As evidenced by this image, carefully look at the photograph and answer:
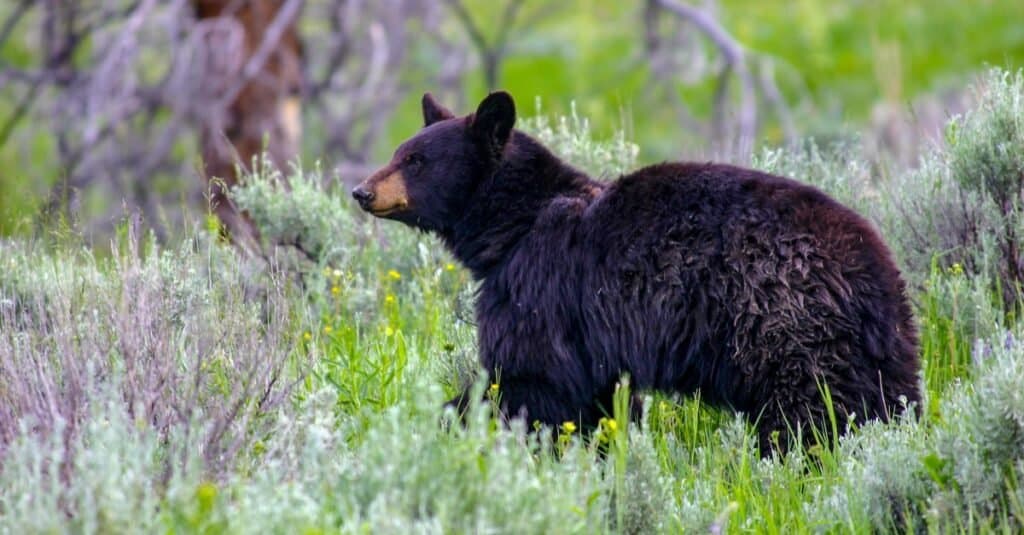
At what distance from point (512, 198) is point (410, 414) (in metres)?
1.00

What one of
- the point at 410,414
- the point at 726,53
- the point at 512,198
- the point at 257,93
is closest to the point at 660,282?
the point at 512,198

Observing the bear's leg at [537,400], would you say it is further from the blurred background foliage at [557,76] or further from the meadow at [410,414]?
the blurred background foliage at [557,76]

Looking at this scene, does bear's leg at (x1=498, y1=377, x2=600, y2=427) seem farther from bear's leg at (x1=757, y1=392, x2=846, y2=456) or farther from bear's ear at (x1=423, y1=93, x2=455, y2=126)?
bear's ear at (x1=423, y1=93, x2=455, y2=126)

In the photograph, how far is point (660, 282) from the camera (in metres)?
4.44

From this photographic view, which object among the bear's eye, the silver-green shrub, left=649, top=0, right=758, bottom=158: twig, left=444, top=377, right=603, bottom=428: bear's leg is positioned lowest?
left=444, top=377, right=603, bottom=428: bear's leg

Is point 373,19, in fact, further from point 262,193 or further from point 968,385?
point 968,385

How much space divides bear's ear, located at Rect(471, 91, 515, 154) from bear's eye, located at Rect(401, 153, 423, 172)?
0.23 m

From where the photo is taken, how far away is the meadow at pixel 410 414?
3.12 m

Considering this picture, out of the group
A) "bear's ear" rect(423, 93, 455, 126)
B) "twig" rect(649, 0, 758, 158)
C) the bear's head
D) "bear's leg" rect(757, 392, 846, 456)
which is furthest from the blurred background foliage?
"bear's leg" rect(757, 392, 846, 456)

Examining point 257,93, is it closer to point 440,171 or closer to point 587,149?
point 587,149

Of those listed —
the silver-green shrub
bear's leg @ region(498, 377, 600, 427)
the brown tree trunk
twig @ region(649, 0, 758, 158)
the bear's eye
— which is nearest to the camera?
bear's leg @ region(498, 377, 600, 427)

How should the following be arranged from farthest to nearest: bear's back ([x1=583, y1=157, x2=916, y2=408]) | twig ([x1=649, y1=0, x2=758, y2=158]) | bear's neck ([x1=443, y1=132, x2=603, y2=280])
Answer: twig ([x1=649, y1=0, x2=758, y2=158]) < bear's neck ([x1=443, y1=132, x2=603, y2=280]) < bear's back ([x1=583, y1=157, x2=916, y2=408])

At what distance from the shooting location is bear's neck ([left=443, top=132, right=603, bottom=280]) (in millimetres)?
4898

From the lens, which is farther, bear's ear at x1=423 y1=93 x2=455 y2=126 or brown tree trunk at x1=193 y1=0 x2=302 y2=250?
brown tree trunk at x1=193 y1=0 x2=302 y2=250
